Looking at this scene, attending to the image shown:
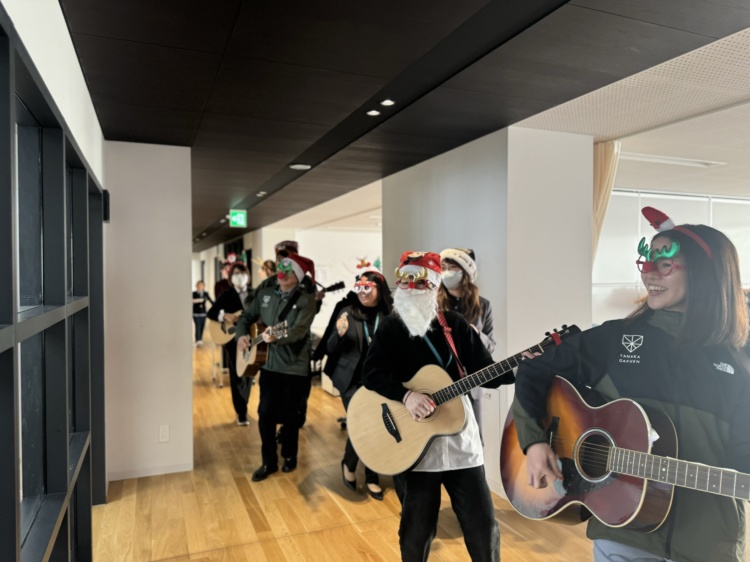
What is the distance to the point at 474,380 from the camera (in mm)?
2123

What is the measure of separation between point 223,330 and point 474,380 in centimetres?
393

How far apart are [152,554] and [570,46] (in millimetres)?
3164

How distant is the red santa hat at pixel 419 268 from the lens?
2.43 m

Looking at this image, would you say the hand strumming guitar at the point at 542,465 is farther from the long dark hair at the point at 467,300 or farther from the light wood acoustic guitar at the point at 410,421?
the long dark hair at the point at 467,300

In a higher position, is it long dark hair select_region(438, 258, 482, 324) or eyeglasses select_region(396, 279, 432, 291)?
eyeglasses select_region(396, 279, 432, 291)

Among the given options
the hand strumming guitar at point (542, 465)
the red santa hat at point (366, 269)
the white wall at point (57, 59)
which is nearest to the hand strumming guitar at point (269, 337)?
the red santa hat at point (366, 269)

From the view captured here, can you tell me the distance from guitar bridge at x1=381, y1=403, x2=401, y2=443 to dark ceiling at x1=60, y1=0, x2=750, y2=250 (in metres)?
1.57

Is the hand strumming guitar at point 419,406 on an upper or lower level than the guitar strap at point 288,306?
lower

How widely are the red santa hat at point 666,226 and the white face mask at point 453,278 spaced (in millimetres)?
1610

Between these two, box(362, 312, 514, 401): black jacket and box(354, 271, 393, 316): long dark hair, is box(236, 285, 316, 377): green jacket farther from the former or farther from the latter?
box(362, 312, 514, 401): black jacket

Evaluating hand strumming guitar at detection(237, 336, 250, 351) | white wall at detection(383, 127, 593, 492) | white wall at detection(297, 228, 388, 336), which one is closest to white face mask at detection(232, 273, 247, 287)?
hand strumming guitar at detection(237, 336, 250, 351)

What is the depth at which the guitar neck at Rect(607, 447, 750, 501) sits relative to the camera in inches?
49.9

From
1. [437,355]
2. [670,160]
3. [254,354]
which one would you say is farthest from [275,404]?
[670,160]

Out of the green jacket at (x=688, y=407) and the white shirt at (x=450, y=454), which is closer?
the green jacket at (x=688, y=407)
